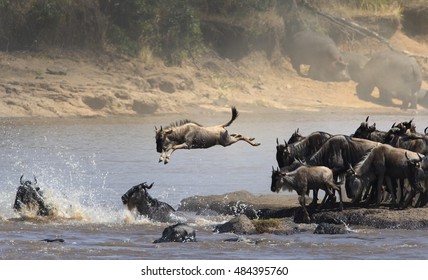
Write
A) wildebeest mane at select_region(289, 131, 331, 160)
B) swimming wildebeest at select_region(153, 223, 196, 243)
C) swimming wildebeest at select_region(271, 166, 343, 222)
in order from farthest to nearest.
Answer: wildebeest mane at select_region(289, 131, 331, 160) < swimming wildebeest at select_region(271, 166, 343, 222) < swimming wildebeest at select_region(153, 223, 196, 243)

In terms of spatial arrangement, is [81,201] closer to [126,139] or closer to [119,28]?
[126,139]

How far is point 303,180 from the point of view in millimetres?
18531

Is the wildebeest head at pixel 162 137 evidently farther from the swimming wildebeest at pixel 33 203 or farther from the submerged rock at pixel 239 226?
the swimming wildebeest at pixel 33 203

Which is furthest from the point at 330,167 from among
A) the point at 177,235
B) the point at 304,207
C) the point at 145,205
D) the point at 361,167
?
the point at 177,235

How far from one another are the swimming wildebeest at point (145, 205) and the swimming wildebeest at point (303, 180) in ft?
5.77

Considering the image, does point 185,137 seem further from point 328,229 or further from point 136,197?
point 328,229

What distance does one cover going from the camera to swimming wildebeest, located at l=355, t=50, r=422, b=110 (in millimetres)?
40469

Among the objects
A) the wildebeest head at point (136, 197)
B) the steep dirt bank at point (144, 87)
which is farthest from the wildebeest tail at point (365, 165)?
the steep dirt bank at point (144, 87)

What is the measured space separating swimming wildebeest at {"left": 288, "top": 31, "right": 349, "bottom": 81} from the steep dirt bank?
27.7 inches

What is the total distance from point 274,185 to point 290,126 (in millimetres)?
16218

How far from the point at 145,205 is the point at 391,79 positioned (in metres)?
22.3

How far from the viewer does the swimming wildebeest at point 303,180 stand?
727 inches

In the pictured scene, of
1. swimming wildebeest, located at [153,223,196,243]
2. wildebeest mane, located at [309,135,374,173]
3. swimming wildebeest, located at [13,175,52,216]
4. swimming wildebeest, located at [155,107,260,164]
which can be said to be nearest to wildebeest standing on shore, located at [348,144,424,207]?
wildebeest mane, located at [309,135,374,173]

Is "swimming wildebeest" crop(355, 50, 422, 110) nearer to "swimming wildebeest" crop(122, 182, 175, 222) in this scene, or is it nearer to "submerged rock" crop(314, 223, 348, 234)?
"swimming wildebeest" crop(122, 182, 175, 222)
